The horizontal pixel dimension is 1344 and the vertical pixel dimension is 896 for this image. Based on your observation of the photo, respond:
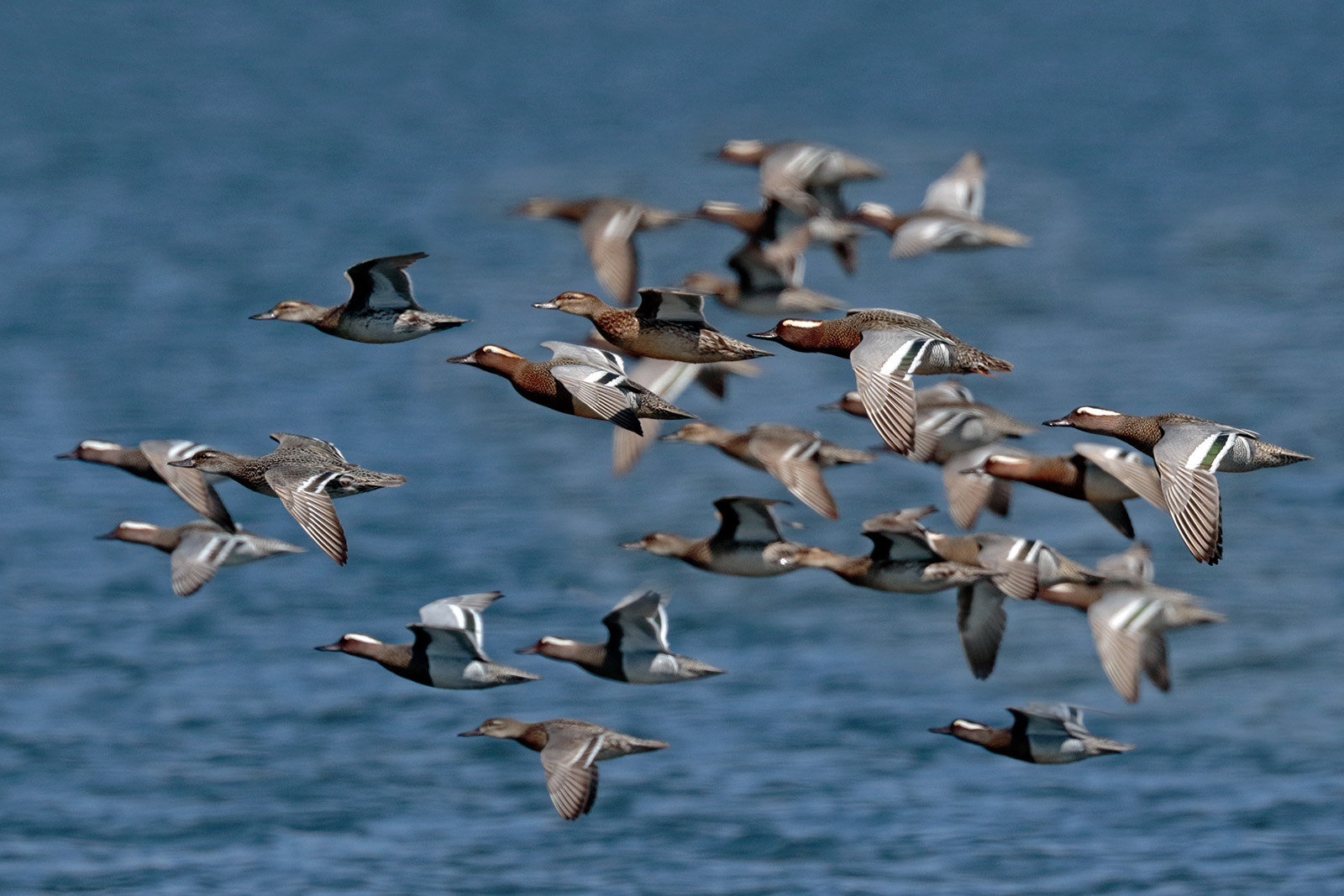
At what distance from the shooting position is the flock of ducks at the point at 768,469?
51.6 feet

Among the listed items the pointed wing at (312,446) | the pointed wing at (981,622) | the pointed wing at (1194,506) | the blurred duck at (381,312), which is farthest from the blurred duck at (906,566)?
the pointed wing at (312,446)

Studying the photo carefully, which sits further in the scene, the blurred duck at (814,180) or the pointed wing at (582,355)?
the blurred duck at (814,180)

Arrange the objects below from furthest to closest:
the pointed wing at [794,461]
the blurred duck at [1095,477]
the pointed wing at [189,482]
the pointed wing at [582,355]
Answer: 1. the pointed wing at [794,461]
2. the blurred duck at [1095,477]
3. the pointed wing at [189,482]
4. the pointed wing at [582,355]

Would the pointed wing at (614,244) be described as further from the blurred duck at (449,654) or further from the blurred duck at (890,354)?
the blurred duck at (890,354)

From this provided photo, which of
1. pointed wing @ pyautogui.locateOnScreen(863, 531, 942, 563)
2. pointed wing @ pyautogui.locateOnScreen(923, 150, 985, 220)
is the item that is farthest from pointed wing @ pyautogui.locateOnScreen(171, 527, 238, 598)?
A: pointed wing @ pyautogui.locateOnScreen(923, 150, 985, 220)

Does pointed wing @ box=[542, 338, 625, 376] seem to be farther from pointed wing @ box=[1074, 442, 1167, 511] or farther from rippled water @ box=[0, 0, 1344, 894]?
rippled water @ box=[0, 0, 1344, 894]

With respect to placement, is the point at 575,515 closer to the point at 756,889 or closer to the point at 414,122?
the point at 756,889

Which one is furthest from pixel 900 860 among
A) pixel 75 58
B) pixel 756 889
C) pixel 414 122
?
pixel 75 58

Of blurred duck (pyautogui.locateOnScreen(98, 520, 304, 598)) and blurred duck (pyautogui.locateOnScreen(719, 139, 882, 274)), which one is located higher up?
blurred duck (pyautogui.locateOnScreen(719, 139, 882, 274))

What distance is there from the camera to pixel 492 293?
53281 mm

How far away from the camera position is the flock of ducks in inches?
619

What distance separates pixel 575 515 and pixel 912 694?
31.2ft

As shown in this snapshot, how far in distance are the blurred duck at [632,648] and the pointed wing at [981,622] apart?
2452mm

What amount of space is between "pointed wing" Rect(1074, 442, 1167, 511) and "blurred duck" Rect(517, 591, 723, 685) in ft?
12.9
